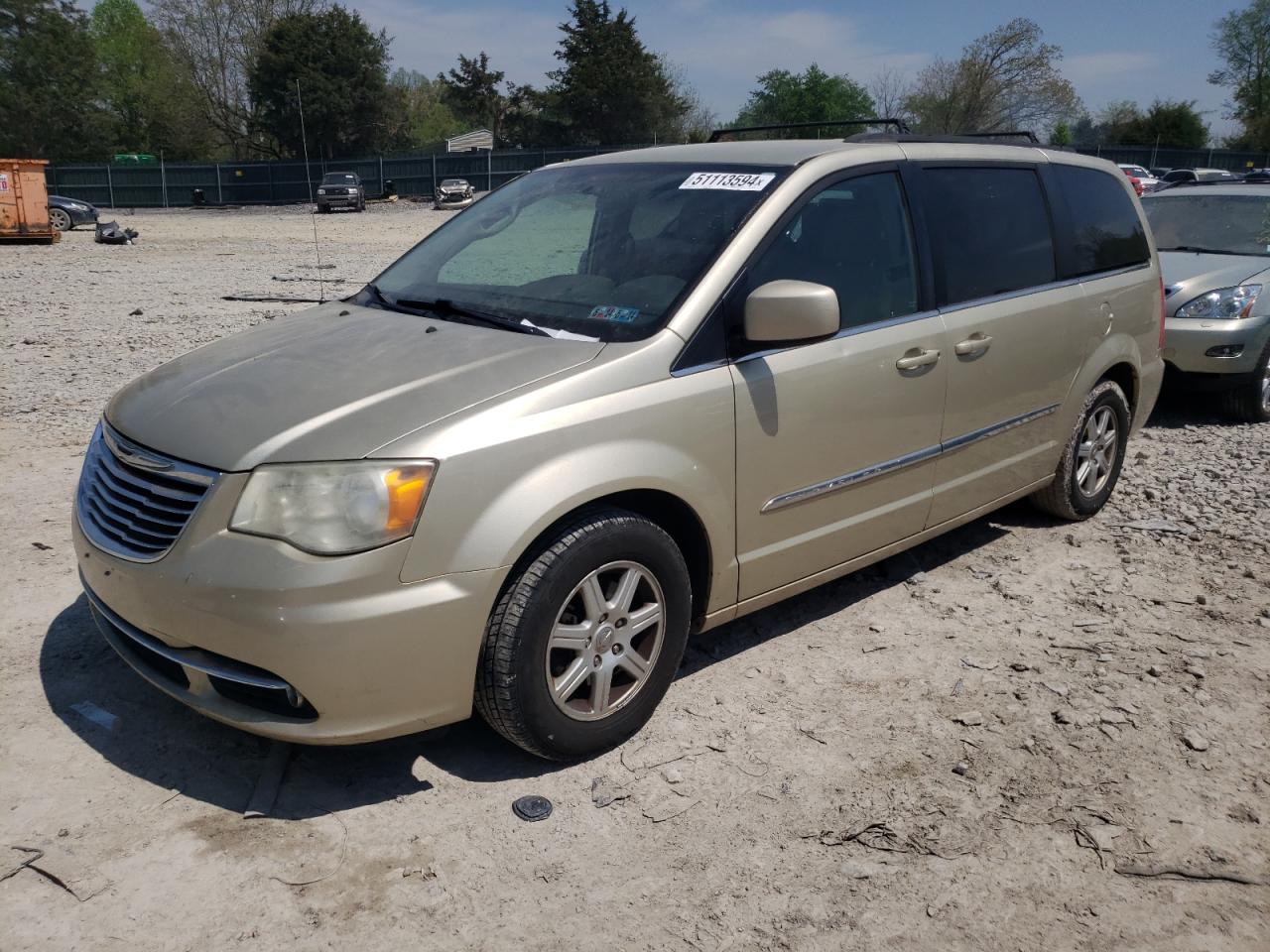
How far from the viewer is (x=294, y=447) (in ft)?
9.45

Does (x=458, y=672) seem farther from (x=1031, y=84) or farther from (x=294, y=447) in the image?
(x=1031, y=84)

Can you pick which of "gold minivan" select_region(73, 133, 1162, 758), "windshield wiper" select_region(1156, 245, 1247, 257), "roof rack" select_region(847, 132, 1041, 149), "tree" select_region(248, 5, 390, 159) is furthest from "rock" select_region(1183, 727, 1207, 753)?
"tree" select_region(248, 5, 390, 159)

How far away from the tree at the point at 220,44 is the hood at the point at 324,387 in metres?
67.3

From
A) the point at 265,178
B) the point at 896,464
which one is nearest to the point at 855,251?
the point at 896,464

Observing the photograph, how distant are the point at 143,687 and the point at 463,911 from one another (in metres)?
1.70

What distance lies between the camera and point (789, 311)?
11.0 ft

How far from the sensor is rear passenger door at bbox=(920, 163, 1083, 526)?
14.1 feet

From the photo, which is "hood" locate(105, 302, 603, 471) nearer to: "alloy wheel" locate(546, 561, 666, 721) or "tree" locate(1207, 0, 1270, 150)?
"alloy wheel" locate(546, 561, 666, 721)

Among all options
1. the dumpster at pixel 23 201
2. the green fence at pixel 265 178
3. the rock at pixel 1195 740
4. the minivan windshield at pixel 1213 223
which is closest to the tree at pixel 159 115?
the green fence at pixel 265 178

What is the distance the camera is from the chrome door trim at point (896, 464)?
3709 millimetres

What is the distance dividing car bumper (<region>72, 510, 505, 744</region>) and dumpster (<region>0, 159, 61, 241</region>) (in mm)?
24578

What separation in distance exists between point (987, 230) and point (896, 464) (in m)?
1.21

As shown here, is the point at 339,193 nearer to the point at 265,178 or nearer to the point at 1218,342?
the point at 265,178

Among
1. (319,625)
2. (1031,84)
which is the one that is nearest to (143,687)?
(319,625)
